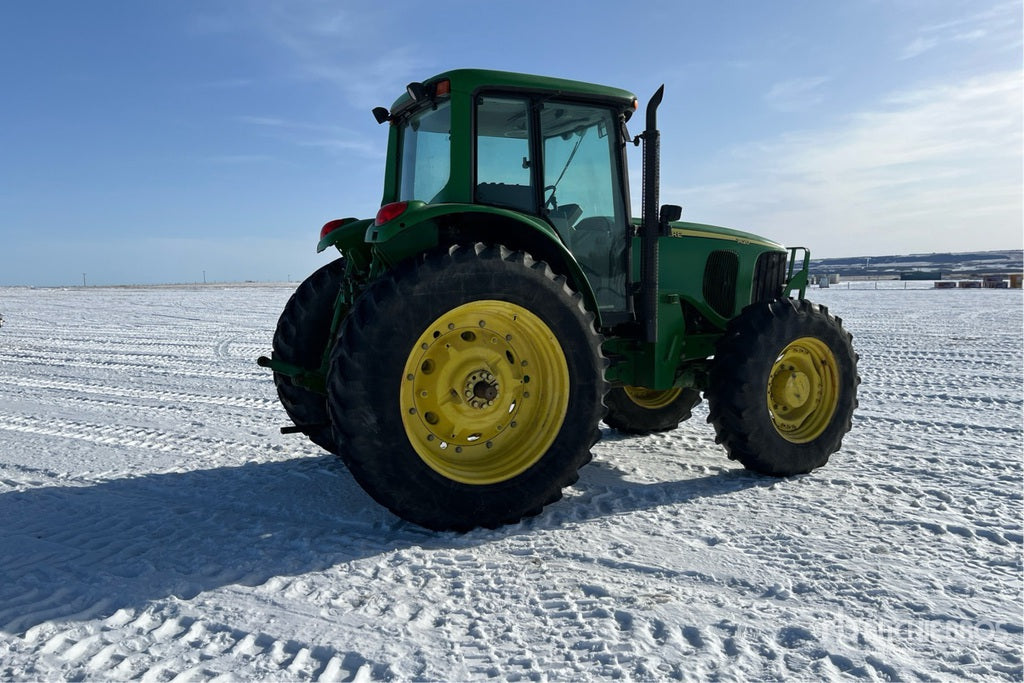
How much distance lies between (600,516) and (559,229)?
1501 millimetres

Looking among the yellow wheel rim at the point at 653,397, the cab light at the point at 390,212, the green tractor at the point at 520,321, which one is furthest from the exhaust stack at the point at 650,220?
the cab light at the point at 390,212

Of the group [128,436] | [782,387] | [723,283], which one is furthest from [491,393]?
[128,436]

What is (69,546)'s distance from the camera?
305 centimetres

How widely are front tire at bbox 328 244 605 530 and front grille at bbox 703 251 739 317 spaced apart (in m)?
1.57

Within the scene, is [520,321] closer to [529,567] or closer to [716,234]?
[529,567]

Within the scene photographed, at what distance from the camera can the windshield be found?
3.83 metres

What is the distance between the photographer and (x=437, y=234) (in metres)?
3.36

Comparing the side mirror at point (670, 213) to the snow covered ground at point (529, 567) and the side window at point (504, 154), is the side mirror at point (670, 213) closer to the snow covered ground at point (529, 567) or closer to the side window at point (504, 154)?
the side window at point (504, 154)

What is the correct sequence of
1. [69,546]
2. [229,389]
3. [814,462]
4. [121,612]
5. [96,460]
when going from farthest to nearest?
[229,389], [96,460], [814,462], [69,546], [121,612]

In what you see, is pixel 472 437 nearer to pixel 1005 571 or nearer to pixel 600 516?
pixel 600 516

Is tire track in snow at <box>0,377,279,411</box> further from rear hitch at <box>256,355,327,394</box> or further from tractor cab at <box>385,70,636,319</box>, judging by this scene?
tractor cab at <box>385,70,636,319</box>

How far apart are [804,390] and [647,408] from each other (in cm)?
117

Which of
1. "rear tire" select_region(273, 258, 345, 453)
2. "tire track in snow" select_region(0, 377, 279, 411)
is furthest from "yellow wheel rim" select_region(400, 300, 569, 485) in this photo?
"tire track in snow" select_region(0, 377, 279, 411)

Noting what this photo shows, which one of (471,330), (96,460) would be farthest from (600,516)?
(96,460)
